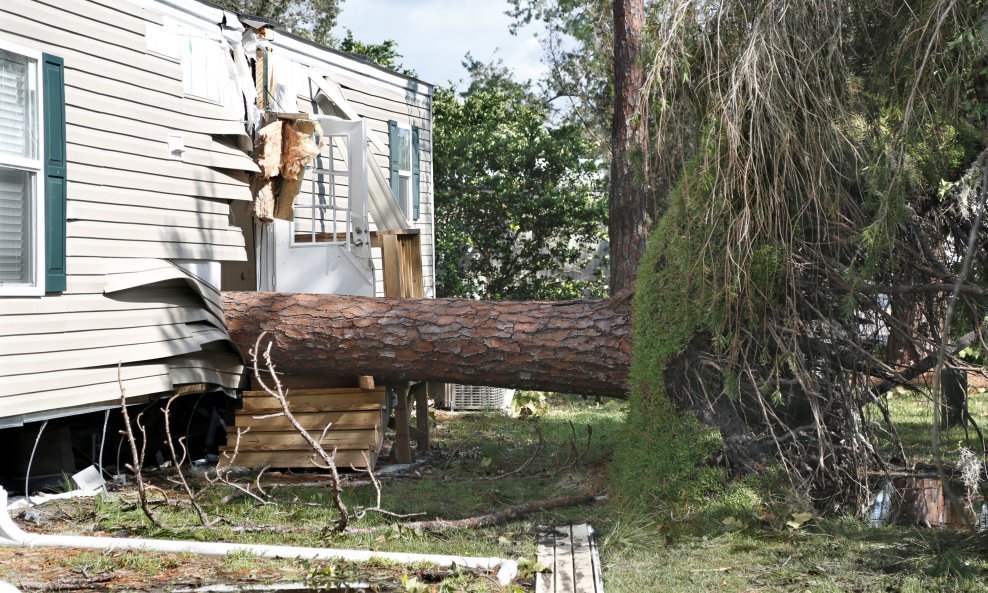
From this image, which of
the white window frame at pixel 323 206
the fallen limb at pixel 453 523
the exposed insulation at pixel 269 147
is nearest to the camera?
the fallen limb at pixel 453 523

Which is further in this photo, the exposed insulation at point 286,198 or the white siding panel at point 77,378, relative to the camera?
the exposed insulation at point 286,198

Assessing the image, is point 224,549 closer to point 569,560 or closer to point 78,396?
point 569,560

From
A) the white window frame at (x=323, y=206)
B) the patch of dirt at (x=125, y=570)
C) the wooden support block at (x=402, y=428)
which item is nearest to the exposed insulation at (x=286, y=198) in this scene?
the white window frame at (x=323, y=206)

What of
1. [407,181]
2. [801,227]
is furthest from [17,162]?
[407,181]

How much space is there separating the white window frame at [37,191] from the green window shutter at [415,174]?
664 centimetres

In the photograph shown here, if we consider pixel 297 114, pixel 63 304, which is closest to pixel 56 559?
pixel 63 304

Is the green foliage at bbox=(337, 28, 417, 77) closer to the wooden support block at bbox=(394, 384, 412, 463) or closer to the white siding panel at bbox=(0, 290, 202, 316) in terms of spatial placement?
the wooden support block at bbox=(394, 384, 412, 463)

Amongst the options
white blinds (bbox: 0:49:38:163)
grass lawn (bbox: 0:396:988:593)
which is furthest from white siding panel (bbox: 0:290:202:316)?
grass lawn (bbox: 0:396:988:593)

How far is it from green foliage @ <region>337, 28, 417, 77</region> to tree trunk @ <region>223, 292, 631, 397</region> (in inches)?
463

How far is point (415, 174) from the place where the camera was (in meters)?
12.4

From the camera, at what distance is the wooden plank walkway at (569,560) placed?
14.1ft

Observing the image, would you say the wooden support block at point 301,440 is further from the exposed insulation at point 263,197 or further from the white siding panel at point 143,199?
the exposed insulation at point 263,197

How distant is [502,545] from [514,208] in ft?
36.7

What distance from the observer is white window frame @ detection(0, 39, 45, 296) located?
573 cm
